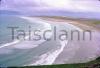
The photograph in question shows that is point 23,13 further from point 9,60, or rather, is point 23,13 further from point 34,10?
point 9,60

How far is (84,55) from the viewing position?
6656mm

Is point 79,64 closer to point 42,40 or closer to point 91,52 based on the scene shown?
point 91,52

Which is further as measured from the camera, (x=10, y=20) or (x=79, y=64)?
(x=79, y=64)

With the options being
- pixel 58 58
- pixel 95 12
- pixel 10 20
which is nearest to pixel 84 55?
pixel 58 58

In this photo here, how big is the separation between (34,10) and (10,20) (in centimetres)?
61

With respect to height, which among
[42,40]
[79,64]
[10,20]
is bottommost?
[79,64]

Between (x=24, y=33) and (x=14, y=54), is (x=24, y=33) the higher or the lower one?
the higher one

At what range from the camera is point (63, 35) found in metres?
6.46

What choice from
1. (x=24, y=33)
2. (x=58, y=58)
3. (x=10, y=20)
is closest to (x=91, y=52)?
(x=58, y=58)

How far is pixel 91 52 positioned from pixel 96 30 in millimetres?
560

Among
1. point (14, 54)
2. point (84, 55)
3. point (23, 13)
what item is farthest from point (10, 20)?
point (84, 55)

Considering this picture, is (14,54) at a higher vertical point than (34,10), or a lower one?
lower

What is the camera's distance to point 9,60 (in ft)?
20.8

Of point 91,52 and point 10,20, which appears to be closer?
point 10,20
